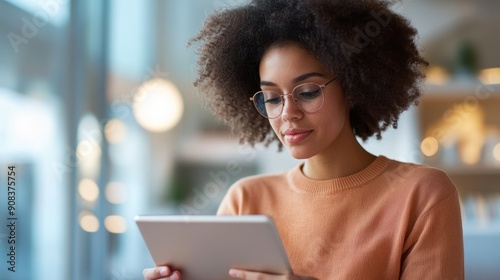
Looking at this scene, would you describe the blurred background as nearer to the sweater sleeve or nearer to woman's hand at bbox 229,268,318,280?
woman's hand at bbox 229,268,318,280

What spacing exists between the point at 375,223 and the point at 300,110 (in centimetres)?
34

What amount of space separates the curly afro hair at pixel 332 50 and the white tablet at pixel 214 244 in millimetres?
488

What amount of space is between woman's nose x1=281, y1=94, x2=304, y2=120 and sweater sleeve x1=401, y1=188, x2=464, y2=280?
1.26ft

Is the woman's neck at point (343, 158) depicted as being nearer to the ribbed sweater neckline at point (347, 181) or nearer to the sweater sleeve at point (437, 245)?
the ribbed sweater neckline at point (347, 181)

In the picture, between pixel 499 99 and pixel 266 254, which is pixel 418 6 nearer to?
pixel 499 99

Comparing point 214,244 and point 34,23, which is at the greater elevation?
point 34,23

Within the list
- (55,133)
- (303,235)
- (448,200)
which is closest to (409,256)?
(448,200)

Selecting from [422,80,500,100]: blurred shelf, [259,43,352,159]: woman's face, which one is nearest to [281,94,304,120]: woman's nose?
[259,43,352,159]: woman's face

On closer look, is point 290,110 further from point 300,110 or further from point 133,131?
point 133,131

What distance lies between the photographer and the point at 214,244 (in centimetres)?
128

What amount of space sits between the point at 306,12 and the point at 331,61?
14 cm
